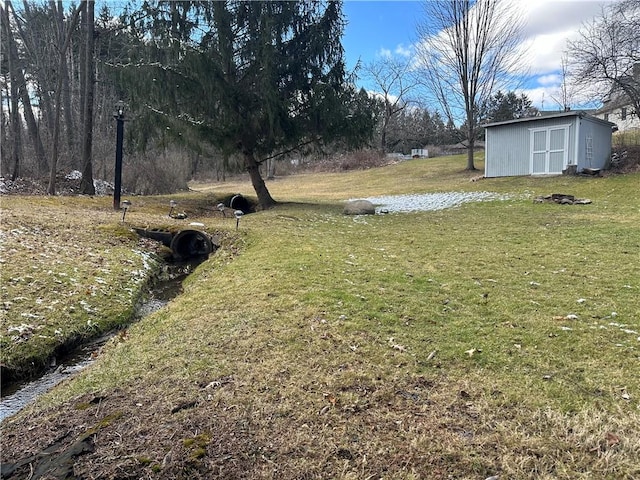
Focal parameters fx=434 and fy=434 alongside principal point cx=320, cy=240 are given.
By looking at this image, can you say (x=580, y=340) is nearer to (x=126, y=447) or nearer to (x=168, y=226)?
(x=126, y=447)

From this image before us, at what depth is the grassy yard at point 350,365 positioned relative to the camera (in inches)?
86.4

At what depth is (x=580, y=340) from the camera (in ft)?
11.3

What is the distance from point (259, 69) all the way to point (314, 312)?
10.2 metres

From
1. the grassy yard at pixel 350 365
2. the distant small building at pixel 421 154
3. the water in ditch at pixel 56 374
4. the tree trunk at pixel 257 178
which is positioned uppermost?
the distant small building at pixel 421 154

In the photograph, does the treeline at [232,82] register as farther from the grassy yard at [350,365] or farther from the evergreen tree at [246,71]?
the grassy yard at [350,365]

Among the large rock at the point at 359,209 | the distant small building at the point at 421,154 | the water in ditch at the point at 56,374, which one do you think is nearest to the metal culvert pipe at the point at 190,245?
the water in ditch at the point at 56,374

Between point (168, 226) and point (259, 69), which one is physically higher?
point (259, 69)

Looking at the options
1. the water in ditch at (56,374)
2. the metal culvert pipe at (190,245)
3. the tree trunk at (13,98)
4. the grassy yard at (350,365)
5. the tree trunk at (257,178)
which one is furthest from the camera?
the tree trunk at (13,98)

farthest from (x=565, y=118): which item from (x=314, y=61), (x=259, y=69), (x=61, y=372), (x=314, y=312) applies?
(x=61, y=372)

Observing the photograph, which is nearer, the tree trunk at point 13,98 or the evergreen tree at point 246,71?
the evergreen tree at point 246,71

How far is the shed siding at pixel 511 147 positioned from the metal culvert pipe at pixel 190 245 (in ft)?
51.0

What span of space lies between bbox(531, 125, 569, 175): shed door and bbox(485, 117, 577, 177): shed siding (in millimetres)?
198

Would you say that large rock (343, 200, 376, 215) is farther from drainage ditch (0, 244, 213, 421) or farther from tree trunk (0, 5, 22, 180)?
tree trunk (0, 5, 22, 180)

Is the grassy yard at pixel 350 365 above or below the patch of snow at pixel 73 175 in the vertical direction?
below
